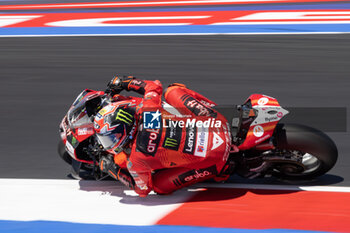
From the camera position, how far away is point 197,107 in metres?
5.24

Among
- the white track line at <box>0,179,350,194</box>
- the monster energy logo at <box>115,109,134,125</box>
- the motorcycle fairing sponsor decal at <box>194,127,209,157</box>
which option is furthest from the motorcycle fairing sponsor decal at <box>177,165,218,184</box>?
the monster energy logo at <box>115,109,134,125</box>

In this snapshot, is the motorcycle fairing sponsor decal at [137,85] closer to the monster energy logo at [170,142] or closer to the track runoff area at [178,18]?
the monster energy logo at [170,142]

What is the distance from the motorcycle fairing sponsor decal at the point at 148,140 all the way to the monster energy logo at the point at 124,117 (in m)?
0.16

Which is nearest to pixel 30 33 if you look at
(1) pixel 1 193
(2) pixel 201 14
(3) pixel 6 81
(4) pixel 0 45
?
(4) pixel 0 45

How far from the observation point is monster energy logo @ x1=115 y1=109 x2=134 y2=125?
489cm

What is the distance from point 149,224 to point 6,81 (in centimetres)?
526

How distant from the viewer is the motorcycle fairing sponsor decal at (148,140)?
16.5 ft

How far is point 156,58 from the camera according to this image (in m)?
9.84

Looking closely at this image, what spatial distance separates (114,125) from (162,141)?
0.48 metres

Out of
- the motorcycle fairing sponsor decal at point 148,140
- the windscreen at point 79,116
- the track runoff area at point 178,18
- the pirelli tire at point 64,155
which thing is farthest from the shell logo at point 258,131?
the track runoff area at point 178,18

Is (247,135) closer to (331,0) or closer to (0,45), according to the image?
(0,45)

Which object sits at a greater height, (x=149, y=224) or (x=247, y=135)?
(x=247, y=135)

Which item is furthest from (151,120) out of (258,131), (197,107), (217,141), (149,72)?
(149,72)

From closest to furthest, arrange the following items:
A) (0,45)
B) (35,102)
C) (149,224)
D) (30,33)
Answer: (149,224) < (35,102) < (0,45) < (30,33)
